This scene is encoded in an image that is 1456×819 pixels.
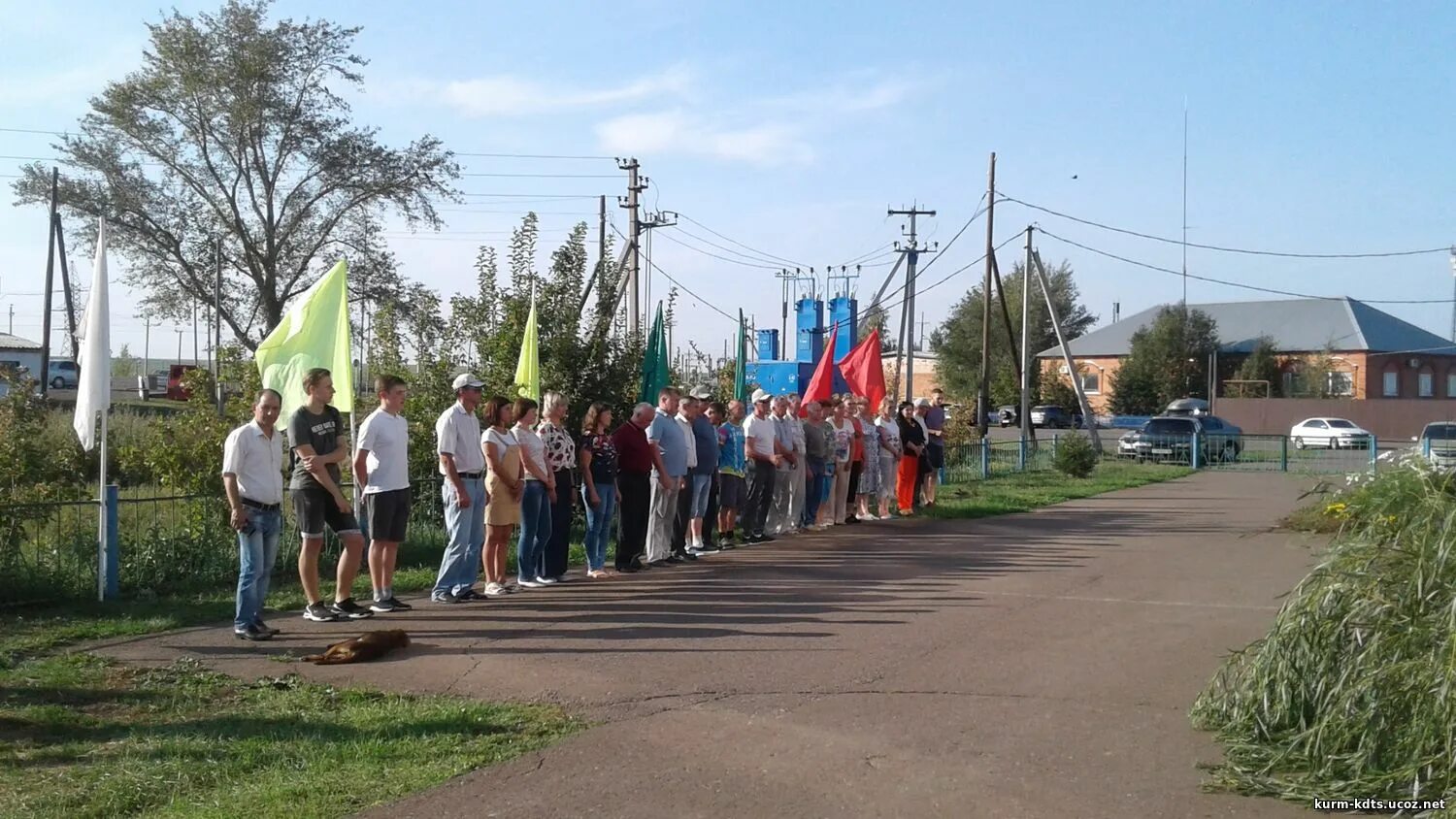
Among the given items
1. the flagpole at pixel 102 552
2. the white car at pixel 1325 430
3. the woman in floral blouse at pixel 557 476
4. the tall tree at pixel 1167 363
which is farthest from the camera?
the tall tree at pixel 1167 363

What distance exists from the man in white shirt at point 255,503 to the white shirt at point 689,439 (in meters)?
4.70

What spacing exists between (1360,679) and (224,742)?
16.8ft

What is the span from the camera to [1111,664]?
7738mm

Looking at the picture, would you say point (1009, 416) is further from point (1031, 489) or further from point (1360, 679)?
point (1360, 679)

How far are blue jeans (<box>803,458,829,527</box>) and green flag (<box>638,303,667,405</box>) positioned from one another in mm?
2068

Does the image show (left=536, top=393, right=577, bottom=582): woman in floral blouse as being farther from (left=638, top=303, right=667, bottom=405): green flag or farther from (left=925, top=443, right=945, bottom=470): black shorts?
(left=925, top=443, right=945, bottom=470): black shorts

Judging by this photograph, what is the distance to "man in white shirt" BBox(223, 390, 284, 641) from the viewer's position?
8.30m

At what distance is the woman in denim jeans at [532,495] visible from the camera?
10422 millimetres

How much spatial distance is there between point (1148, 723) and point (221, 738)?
15.2 ft

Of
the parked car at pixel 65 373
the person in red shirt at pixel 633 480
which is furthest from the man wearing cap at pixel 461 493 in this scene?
the parked car at pixel 65 373

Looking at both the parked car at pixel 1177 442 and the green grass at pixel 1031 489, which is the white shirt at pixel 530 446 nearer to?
the green grass at pixel 1031 489

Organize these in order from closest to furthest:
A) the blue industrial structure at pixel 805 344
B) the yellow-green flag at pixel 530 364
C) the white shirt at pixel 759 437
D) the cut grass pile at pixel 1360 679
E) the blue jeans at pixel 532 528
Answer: the cut grass pile at pixel 1360 679 → the blue jeans at pixel 532 528 → the yellow-green flag at pixel 530 364 → the white shirt at pixel 759 437 → the blue industrial structure at pixel 805 344

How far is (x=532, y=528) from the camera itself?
1061 cm

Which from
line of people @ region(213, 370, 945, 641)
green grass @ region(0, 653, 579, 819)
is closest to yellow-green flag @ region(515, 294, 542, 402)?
line of people @ region(213, 370, 945, 641)
